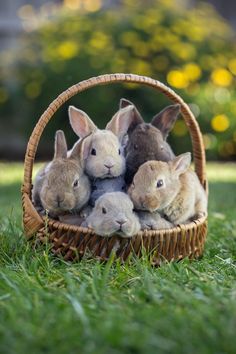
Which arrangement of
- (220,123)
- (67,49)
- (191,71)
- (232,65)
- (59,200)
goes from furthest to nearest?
(232,65)
(67,49)
(191,71)
(220,123)
(59,200)

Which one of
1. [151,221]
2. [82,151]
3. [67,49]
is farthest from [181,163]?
[67,49]

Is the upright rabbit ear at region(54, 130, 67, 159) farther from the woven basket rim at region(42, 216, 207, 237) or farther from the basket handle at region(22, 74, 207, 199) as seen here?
the woven basket rim at region(42, 216, 207, 237)

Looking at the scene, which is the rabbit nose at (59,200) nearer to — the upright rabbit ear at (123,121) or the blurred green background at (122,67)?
the upright rabbit ear at (123,121)

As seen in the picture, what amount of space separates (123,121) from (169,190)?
0.52 metres

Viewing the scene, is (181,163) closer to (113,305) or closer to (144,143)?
(144,143)

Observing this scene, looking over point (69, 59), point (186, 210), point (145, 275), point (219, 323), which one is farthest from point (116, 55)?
point (219, 323)

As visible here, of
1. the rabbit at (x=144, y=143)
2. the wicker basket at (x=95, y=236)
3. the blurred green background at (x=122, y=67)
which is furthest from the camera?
the blurred green background at (x=122, y=67)

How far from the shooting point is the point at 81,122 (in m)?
3.52

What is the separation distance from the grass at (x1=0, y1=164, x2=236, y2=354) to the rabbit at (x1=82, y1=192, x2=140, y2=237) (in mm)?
157

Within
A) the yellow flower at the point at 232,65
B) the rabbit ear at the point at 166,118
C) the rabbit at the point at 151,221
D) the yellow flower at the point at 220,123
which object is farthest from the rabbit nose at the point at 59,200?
the yellow flower at the point at 232,65

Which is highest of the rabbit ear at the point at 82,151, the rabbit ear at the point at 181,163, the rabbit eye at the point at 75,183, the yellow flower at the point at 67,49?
the yellow flower at the point at 67,49

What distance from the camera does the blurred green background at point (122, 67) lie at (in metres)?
8.88

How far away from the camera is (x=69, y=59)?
918 centimetres

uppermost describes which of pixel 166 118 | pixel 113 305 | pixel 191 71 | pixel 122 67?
Result: pixel 122 67
